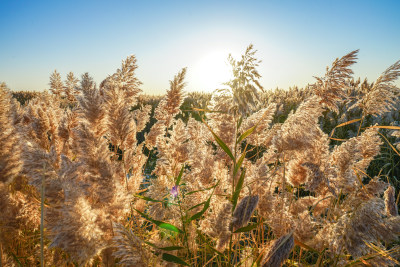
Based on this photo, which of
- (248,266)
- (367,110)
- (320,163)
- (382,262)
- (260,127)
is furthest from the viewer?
(367,110)

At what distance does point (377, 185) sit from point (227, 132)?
991 millimetres

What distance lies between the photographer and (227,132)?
57.0 inches

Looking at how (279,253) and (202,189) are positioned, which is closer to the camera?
(279,253)

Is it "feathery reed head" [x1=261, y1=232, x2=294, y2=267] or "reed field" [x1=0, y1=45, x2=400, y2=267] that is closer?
"feathery reed head" [x1=261, y1=232, x2=294, y2=267]

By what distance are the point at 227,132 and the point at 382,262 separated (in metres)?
1.05

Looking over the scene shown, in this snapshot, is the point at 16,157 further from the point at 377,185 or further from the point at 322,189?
the point at 377,185

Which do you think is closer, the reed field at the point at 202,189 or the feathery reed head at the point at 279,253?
the feathery reed head at the point at 279,253

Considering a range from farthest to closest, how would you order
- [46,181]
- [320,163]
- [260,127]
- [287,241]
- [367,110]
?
[367,110], [260,127], [320,163], [46,181], [287,241]

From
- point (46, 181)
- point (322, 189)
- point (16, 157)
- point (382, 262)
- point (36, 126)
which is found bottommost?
point (382, 262)

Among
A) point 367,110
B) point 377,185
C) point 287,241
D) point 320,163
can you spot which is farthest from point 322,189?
point 367,110

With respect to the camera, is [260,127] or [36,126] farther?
[36,126]

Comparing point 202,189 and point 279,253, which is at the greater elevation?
point 202,189

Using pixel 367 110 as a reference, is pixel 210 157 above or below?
below

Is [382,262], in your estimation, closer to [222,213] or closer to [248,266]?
[248,266]
